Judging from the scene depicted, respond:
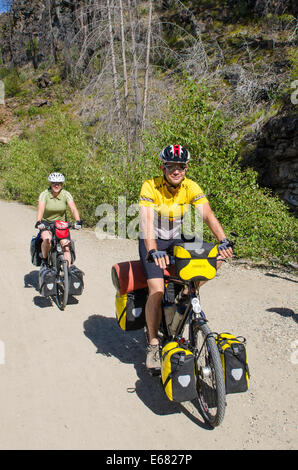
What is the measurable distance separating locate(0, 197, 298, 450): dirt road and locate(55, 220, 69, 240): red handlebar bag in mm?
1104

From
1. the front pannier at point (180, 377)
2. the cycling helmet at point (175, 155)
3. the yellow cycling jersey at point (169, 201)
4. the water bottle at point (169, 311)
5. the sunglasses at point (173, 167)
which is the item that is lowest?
the front pannier at point (180, 377)

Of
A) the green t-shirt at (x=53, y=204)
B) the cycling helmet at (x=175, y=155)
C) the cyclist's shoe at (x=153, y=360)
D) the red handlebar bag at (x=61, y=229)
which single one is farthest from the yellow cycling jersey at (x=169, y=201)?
the green t-shirt at (x=53, y=204)

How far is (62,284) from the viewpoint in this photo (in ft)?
20.9

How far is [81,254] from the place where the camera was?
1009 cm

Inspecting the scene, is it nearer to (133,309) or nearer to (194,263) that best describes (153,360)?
(133,309)

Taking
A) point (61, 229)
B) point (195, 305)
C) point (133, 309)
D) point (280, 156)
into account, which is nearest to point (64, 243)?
point (61, 229)

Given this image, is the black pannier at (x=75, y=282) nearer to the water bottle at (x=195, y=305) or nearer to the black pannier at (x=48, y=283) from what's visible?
the black pannier at (x=48, y=283)

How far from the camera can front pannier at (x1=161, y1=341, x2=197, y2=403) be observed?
328 cm

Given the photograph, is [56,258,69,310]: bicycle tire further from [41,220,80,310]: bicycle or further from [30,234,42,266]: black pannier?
[30,234,42,266]: black pannier

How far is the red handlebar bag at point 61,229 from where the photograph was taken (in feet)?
21.4

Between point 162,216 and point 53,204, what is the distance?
10.9ft

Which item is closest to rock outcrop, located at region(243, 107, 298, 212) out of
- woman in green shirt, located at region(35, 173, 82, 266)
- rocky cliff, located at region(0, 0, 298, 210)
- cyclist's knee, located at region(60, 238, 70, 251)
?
rocky cliff, located at region(0, 0, 298, 210)

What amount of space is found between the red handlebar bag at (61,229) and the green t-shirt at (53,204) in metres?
0.56
